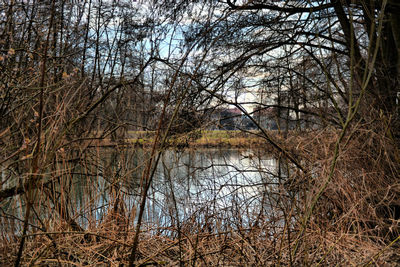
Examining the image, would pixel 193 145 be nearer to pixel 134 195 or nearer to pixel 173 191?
pixel 173 191

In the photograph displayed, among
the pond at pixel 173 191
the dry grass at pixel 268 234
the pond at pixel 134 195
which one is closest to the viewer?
the dry grass at pixel 268 234

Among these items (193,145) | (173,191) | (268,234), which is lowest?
(268,234)

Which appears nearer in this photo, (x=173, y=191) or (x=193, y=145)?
(x=173, y=191)

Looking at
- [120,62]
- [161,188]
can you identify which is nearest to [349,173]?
[161,188]

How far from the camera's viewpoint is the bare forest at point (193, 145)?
2.03 metres

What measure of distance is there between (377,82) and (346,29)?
3.30ft

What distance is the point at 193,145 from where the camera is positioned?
10.6 feet

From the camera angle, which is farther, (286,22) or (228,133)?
(286,22)

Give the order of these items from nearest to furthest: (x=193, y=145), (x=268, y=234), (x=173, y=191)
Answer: (x=268, y=234)
(x=173, y=191)
(x=193, y=145)

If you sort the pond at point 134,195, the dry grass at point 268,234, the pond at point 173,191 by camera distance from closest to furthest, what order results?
the dry grass at point 268,234
the pond at point 134,195
the pond at point 173,191

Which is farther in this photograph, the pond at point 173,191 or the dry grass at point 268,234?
the pond at point 173,191

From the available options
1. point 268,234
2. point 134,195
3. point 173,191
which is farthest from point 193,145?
point 268,234

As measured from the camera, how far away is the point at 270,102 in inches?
183

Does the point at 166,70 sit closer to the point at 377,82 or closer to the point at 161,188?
the point at 161,188
